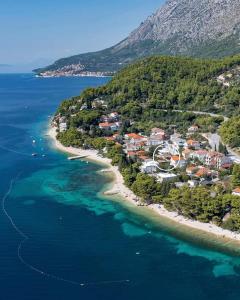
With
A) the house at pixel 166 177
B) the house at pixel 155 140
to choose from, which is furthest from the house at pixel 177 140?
the house at pixel 166 177

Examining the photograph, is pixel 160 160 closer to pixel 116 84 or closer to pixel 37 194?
pixel 37 194

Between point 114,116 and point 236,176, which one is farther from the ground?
point 236,176

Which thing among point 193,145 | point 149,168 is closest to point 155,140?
point 193,145

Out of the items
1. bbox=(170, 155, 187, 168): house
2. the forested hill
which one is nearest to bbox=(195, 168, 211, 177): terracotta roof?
bbox=(170, 155, 187, 168): house

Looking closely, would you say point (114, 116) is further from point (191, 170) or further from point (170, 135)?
point (191, 170)

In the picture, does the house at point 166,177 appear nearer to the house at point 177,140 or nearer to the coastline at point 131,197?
the coastline at point 131,197

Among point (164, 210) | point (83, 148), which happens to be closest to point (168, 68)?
point (83, 148)
